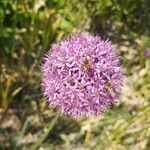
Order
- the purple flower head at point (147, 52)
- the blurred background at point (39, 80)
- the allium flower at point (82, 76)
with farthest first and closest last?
the purple flower head at point (147, 52), the blurred background at point (39, 80), the allium flower at point (82, 76)

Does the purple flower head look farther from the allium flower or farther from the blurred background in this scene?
the allium flower

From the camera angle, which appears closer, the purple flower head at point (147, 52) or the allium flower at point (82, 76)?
the allium flower at point (82, 76)

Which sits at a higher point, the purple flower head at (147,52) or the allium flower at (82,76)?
the allium flower at (82,76)

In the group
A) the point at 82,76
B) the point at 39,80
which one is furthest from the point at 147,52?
the point at 82,76

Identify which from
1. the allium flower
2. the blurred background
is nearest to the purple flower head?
the blurred background

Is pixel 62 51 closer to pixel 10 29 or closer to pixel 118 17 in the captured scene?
pixel 10 29

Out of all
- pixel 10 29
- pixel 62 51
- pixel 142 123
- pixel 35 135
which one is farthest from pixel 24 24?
pixel 62 51

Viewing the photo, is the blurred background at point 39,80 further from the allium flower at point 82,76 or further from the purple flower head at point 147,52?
the allium flower at point 82,76

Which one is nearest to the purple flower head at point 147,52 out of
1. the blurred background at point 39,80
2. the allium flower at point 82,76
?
the blurred background at point 39,80
